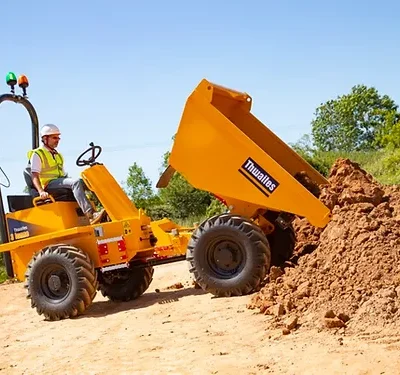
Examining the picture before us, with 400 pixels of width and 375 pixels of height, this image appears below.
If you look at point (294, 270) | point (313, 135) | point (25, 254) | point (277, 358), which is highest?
point (313, 135)

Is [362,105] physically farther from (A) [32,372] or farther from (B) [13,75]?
(A) [32,372]

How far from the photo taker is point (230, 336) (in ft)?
20.1

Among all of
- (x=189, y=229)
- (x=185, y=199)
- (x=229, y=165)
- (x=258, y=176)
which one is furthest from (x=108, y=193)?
(x=185, y=199)

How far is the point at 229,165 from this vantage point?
25.7ft

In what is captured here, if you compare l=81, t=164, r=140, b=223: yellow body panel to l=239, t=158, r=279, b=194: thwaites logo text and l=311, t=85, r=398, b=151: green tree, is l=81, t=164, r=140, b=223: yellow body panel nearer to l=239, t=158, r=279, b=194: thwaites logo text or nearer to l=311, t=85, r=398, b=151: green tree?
l=239, t=158, r=279, b=194: thwaites logo text

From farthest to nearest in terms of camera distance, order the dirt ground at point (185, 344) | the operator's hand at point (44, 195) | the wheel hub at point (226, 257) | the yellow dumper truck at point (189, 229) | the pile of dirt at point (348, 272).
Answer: the operator's hand at point (44, 195) → the wheel hub at point (226, 257) → the yellow dumper truck at point (189, 229) → the pile of dirt at point (348, 272) → the dirt ground at point (185, 344)

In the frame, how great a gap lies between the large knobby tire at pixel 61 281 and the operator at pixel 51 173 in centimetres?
58

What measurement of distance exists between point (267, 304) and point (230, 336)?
653mm

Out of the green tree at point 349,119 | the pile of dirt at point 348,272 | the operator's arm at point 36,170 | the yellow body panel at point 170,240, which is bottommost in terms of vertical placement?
the pile of dirt at point 348,272

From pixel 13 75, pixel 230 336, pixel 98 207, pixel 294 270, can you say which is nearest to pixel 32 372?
pixel 230 336

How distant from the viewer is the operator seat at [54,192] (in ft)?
29.8

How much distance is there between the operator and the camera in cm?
881

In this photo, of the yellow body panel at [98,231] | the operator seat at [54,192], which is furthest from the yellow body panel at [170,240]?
the operator seat at [54,192]

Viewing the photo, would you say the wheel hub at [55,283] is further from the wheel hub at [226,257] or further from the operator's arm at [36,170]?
the wheel hub at [226,257]
